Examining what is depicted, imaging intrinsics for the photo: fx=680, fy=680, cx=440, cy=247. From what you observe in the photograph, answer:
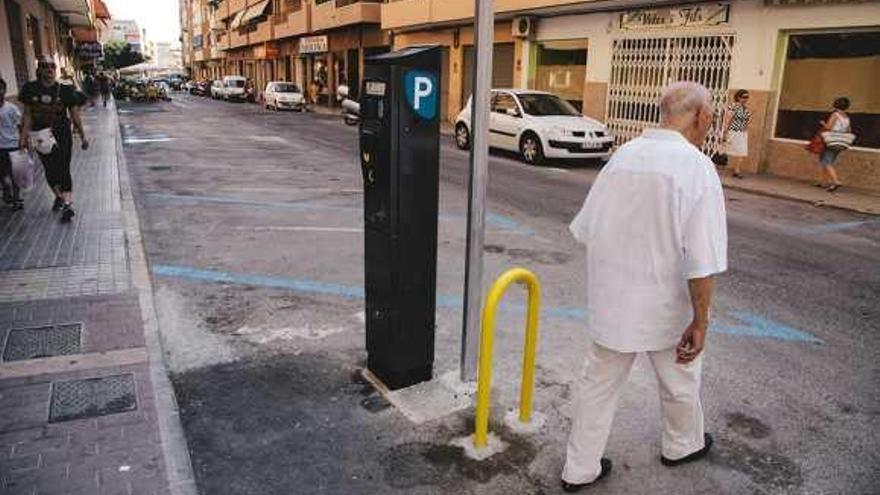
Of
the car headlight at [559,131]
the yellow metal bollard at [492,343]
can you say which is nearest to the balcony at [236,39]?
the car headlight at [559,131]

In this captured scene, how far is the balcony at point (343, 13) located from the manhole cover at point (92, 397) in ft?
100

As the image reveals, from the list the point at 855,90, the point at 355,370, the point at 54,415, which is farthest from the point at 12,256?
the point at 855,90

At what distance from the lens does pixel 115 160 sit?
13.4 metres

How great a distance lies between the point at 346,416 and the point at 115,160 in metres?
11.6

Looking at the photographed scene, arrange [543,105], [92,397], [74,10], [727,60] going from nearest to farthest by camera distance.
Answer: [92,397] < [727,60] < [543,105] < [74,10]

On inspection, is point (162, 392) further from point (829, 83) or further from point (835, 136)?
point (829, 83)

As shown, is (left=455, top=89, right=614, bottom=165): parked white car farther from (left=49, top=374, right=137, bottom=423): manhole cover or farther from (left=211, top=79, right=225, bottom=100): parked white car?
(left=211, top=79, right=225, bottom=100): parked white car

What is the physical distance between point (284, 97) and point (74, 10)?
449 inches

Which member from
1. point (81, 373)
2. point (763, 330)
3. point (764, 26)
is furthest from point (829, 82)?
point (81, 373)

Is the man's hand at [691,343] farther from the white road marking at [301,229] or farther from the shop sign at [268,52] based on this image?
the shop sign at [268,52]

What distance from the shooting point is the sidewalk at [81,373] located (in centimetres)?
311

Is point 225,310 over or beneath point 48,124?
beneath

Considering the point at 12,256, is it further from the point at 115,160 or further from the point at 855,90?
the point at 855,90

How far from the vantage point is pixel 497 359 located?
4.52 m
